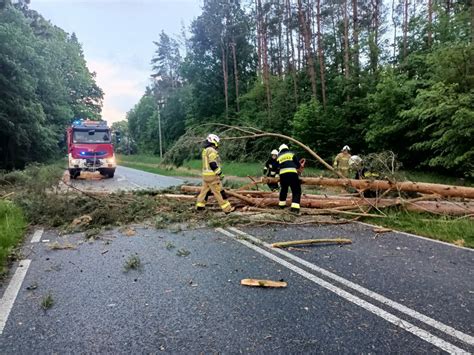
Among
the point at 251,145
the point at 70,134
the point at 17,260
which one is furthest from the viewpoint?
the point at 70,134

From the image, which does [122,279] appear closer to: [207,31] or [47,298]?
[47,298]

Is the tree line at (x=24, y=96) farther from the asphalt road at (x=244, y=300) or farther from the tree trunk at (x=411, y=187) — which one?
the tree trunk at (x=411, y=187)

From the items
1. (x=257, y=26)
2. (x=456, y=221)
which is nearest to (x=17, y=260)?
(x=456, y=221)

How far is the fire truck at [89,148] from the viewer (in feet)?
55.7

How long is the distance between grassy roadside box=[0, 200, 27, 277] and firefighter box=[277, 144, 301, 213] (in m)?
5.04

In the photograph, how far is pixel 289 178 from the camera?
762cm

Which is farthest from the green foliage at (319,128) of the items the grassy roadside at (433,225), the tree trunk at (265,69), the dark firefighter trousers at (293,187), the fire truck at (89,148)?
the grassy roadside at (433,225)

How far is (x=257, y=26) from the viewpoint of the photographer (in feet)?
98.1

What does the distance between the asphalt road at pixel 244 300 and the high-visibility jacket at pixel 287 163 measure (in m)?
2.73

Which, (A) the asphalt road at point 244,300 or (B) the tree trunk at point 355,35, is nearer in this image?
(A) the asphalt road at point 244,300

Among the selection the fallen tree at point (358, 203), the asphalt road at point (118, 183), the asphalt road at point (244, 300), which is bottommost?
the asphalt road at point (244, 300)

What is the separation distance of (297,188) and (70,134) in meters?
14.2

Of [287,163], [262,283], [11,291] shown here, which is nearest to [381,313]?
[262,283]

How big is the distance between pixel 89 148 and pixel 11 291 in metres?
14.7
